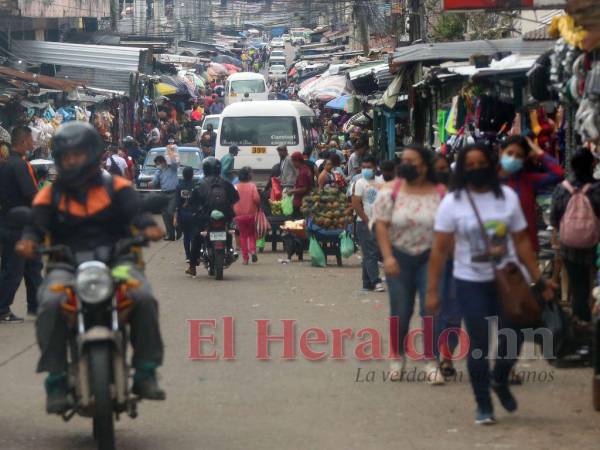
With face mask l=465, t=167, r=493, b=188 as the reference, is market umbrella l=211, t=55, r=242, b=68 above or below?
below

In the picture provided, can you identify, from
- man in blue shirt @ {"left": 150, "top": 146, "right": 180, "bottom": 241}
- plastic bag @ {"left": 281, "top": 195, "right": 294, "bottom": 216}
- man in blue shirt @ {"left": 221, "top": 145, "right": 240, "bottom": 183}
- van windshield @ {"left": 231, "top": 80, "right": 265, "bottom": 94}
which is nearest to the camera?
man in blue shirt @ {"left": 221, "top": 145, "right": 240, "bottom": 183}

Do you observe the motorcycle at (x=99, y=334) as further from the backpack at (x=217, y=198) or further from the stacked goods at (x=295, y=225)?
the stacked goods at (x=295, y=225)

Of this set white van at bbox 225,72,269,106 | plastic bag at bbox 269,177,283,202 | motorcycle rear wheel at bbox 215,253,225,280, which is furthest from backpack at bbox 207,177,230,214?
white van at bbox 225,72,269,106

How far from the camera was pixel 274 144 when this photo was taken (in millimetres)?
27984

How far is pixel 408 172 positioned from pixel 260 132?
19.4 metres

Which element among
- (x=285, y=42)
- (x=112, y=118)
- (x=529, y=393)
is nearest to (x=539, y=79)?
(x=529, y=393)

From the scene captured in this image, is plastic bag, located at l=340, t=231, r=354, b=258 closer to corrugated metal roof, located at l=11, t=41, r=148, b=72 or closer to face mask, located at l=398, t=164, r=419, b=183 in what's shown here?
face mask, located at l=398, t=164, r=419, b=183

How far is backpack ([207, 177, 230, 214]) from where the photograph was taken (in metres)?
17.1

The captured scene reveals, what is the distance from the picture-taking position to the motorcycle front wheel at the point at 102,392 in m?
6.30

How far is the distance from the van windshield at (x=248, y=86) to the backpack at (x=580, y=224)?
162 ft

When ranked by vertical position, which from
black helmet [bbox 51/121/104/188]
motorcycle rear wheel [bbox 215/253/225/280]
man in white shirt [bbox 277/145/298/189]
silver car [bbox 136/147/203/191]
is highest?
black helmet [bbox 51/121/104/188]

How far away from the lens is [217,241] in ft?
56.1

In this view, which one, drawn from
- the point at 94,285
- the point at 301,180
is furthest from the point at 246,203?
the point at 94,285

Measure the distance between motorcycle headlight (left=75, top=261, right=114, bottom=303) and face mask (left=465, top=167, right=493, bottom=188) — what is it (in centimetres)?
234
